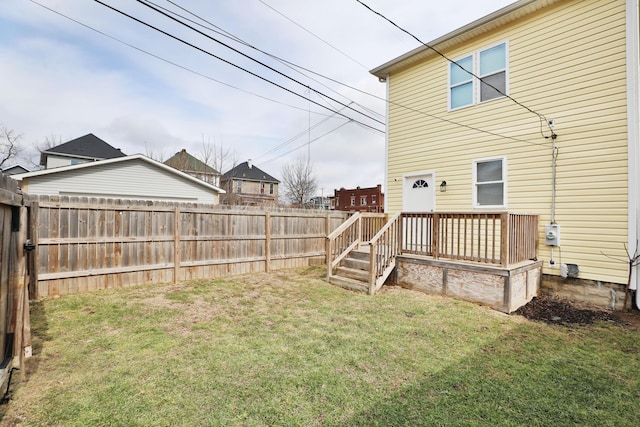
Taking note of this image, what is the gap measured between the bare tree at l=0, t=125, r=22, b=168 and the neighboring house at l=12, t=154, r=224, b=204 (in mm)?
22061

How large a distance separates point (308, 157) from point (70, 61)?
76.1 ft

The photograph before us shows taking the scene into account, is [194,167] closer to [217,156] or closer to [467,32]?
[217,156]

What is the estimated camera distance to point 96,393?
2521 millimetres

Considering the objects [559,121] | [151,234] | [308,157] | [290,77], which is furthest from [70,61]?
[308,157]

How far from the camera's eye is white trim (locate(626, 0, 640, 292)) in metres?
4.99

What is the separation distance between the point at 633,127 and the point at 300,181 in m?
27.6

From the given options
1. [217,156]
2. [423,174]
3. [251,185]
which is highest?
[217,156]

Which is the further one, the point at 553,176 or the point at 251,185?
the point at 251,185

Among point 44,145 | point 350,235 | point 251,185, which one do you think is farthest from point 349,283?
point 44,145

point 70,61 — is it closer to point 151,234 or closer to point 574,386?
point 151,234

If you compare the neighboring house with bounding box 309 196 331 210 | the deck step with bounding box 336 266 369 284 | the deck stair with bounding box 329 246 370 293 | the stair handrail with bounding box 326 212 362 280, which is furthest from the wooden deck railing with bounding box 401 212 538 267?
the neighboring house with bounding box 309 196 331 210

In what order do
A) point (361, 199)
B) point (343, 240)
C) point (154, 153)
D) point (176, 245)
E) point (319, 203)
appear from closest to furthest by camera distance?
point (176, 245) → point (343, 240) → point (154, 153) → point (361, 199) → point (319, 203)

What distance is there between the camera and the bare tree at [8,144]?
25.7m

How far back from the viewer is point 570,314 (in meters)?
4.95
